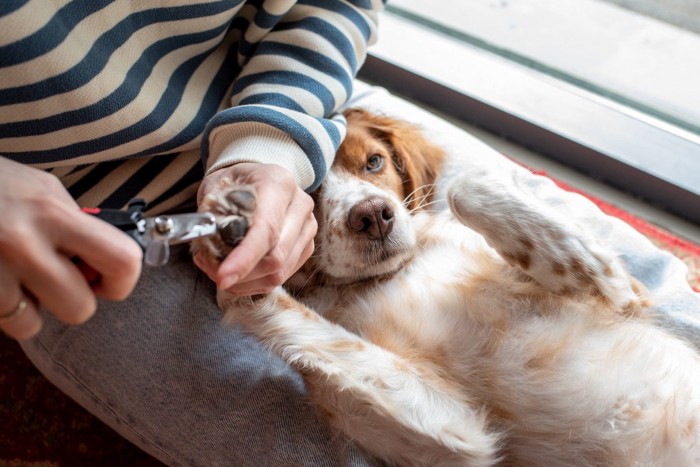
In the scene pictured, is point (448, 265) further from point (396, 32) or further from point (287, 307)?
point (396, 32)

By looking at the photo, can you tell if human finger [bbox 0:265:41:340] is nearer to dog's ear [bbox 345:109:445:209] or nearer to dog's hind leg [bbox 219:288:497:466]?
dog's hind leg [bbox 219:288:497:466]

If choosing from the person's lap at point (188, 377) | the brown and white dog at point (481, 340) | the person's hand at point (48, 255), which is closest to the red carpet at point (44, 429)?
the person's lap at point (188, 377)

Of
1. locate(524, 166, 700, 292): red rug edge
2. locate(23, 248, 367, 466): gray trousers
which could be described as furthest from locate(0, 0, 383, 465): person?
locate(524, 166, 700, 292): red rug edge

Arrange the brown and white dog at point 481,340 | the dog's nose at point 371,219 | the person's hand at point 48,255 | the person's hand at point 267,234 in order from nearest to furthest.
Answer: the person's hand at point 48,255 → the person's hand at point 267,234 → the brown and white dog at point 481,340 → the dog's nose at point 371,219

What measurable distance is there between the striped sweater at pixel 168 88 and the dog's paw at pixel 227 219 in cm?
19

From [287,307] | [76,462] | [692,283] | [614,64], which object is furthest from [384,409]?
[614,64]

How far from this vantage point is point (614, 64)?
198 cm

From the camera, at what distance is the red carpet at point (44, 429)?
55.1 inches

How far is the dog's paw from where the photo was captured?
0.77 metres

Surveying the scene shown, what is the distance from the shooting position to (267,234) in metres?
0.78

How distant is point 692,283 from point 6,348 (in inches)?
66.6

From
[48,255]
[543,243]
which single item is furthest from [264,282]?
[543,243]

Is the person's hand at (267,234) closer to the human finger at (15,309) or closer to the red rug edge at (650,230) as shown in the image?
the human finger at (15,309)

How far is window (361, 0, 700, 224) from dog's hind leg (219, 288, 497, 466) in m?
1.09
